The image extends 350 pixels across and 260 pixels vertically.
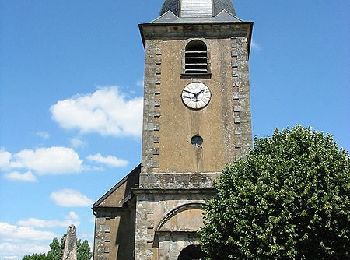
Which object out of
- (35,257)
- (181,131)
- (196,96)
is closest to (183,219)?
(181,131)

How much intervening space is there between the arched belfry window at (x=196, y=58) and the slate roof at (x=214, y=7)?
5.36ft

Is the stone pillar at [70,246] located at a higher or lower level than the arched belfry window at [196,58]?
lower

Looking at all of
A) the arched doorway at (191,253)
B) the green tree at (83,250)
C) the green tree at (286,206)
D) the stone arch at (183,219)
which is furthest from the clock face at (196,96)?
the green tree at (83,250)

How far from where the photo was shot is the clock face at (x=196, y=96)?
1948 cm

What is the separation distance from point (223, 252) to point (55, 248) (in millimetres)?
42779

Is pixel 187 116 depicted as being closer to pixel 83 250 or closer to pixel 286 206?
pixel 286 206

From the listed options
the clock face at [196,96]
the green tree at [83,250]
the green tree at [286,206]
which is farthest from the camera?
the green tree at [83,250]

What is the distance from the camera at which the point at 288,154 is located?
15.5 meters

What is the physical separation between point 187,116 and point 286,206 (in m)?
6.48

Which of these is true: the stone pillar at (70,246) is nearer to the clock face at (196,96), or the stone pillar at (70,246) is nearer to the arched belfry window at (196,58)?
the clock face at (196,96)

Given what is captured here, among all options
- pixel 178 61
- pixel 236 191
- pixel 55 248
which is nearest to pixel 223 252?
pixel 236 191

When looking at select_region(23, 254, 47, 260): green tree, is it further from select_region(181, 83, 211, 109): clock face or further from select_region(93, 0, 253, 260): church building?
select_region(181, 83, 211, 109): clock face

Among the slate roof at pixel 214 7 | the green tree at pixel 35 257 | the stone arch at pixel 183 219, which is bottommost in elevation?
the stone arch at pixel 183 219

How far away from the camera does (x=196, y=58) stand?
20375 mm
